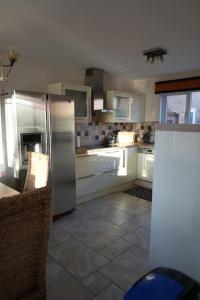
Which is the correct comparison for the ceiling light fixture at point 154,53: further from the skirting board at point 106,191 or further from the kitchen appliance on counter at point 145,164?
the skirting board at point 106,191

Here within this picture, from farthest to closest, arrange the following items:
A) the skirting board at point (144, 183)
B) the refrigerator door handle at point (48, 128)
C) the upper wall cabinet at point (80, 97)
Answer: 1. the skirting board at point (144, 183)
2. the upper wall cabinet at point (80, 97)
3. the refrigerator door handle at point (48, 128)

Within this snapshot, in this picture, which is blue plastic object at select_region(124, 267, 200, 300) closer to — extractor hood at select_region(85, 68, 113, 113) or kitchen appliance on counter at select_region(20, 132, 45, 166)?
kitchen appliance on counter at select_region(20, 132, 45, 166)

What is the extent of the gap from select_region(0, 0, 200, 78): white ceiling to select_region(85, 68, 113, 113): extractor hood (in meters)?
0.38

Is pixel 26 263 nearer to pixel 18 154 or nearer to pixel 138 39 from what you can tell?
pixel 18 154

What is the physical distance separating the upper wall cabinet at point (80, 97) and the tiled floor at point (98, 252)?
1432 millimetres

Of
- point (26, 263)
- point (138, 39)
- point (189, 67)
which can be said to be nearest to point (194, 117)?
point (189, 67)

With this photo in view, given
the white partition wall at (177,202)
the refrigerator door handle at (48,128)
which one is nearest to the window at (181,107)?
the refrigerator door handle at (48,128)

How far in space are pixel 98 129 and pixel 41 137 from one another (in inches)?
66.6

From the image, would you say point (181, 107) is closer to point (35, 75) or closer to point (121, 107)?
point (121, 107)

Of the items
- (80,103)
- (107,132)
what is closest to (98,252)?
(80,103)

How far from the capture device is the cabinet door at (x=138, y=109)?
13.8ft

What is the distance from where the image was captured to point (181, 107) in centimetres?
397

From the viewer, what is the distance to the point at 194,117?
3.83 meters

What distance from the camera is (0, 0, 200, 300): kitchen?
4.76ft
